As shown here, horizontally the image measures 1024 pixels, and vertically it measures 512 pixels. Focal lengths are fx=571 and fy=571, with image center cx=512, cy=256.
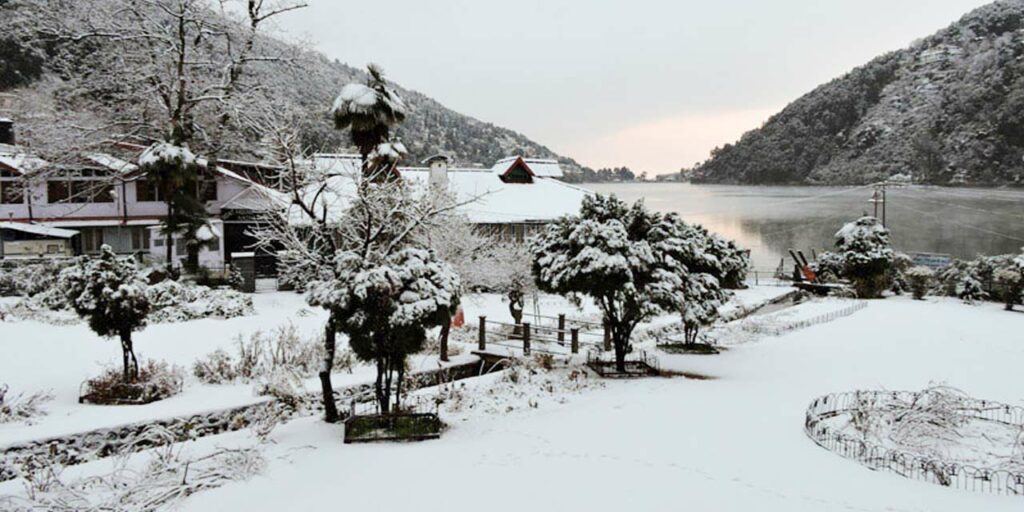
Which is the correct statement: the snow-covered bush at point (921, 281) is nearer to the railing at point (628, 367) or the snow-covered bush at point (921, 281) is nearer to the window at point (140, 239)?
the railing at point (628, 367)

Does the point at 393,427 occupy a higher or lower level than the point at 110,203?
lower

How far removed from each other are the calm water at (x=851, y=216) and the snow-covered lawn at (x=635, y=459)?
28784 millimetres

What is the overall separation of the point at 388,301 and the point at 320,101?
113 ft

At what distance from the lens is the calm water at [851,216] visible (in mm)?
43625

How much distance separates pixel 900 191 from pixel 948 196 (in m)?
5.26

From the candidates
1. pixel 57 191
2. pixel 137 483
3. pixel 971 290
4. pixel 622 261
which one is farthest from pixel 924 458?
pixel 57 191

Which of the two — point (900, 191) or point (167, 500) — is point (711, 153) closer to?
point (900, 191)

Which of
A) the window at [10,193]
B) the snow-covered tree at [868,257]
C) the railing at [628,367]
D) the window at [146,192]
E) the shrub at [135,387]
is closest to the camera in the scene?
the shrub at [135,387]

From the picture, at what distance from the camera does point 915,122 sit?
60062 millimetres

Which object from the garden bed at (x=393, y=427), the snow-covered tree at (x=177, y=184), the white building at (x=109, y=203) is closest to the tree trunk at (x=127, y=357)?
the garden bed at (x=393, y=427)

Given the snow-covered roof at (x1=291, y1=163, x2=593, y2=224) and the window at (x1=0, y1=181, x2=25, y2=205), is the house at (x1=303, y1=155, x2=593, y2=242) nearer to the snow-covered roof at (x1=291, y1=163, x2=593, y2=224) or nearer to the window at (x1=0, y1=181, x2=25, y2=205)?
the snow-covered roof at (x1=291, y1=163, x2=593, y2=224)

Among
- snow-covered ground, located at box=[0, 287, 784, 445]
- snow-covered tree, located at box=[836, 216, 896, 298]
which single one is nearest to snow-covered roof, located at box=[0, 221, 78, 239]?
snow-covered ground, located at box=[0, 287, 784, 445]

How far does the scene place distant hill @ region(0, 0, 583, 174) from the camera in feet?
96.4

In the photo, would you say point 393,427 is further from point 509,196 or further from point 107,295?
point 509,196
